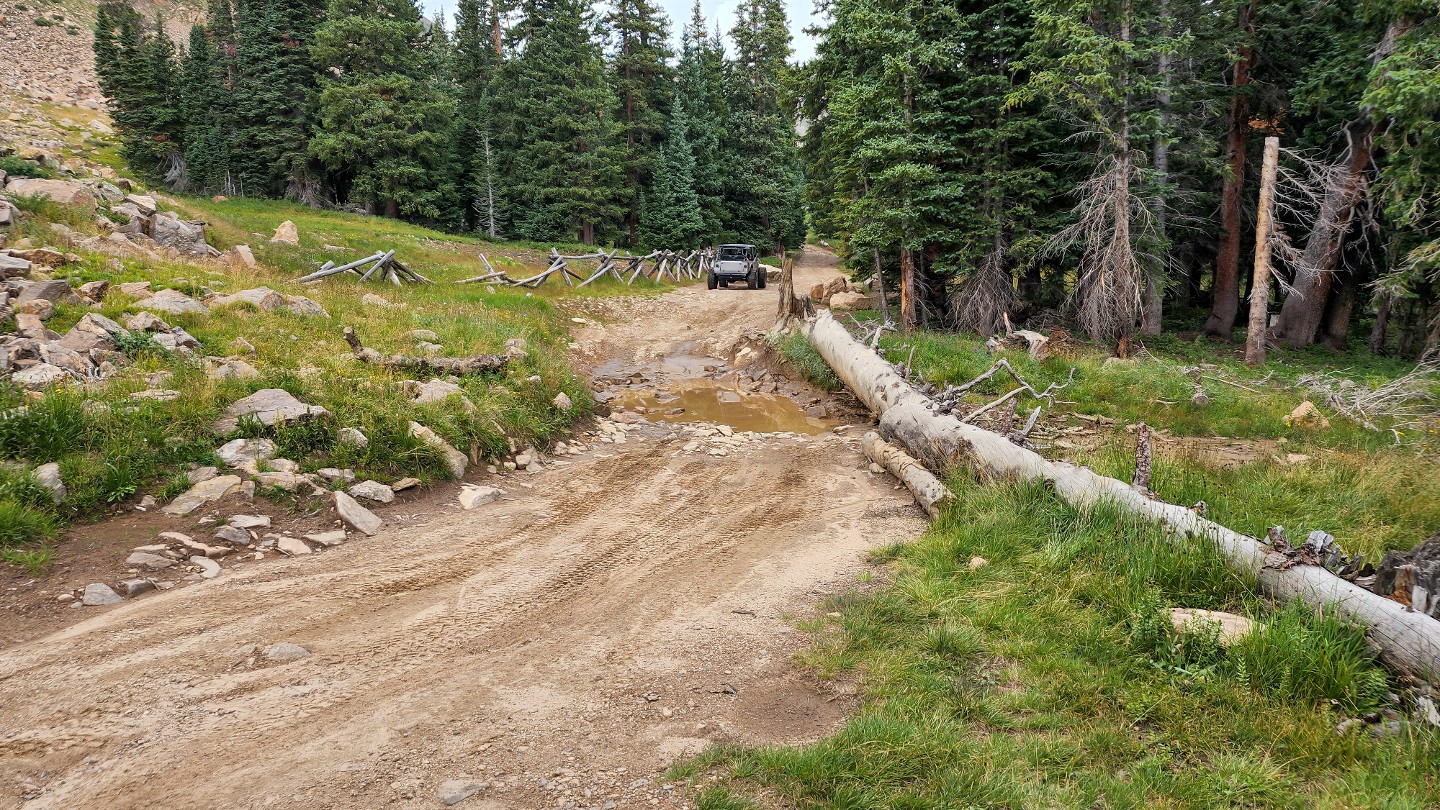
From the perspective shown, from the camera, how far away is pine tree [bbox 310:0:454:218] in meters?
35.2

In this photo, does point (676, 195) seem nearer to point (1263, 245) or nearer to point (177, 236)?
point (177, 236)

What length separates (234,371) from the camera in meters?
8.28

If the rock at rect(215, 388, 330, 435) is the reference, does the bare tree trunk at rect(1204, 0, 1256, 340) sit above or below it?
above

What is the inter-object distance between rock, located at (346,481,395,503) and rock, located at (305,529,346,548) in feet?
2.37

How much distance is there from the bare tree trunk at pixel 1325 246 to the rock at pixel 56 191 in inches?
1036

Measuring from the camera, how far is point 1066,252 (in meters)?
17.1

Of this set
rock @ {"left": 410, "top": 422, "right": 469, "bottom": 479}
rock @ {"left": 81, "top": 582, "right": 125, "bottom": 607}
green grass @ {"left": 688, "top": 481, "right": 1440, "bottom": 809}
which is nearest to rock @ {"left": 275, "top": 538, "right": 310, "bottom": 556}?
rock @ {"left": 81, "top": 582, "right": 125, "bottom": 607}

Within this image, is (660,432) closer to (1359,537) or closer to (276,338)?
(276,338)

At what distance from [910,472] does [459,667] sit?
5888 mm

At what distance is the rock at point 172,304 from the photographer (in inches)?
395

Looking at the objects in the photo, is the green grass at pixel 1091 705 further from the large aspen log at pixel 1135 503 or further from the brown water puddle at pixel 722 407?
the brown water puddle at pixel 722 407

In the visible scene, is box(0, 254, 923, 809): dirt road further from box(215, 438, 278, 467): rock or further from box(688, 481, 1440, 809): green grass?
box(215, 438, 278, 467): rock

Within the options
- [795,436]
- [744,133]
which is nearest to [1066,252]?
[795,436]

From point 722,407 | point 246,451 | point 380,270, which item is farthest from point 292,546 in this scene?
point 380,270
